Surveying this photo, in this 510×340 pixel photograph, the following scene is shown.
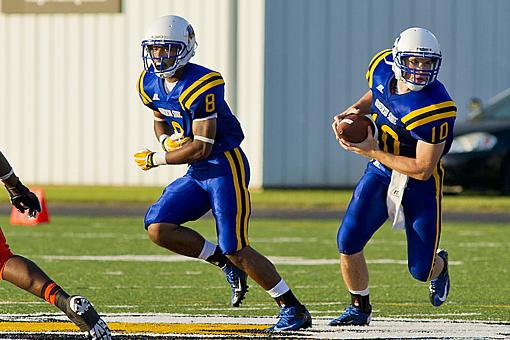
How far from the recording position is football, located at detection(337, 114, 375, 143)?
759cm

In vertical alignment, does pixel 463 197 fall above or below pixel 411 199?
below

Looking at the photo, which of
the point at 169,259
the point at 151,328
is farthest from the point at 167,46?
the point at 169,259

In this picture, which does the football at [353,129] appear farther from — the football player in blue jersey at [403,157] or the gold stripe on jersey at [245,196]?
the gold stripe on jersey at [245,196]

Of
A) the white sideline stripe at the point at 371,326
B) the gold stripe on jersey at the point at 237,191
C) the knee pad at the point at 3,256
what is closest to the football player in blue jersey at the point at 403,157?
the white sideline stripe at the point at 371,326

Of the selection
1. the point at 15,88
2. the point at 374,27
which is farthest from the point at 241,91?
the point at 15,88

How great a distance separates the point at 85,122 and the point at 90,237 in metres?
8.21

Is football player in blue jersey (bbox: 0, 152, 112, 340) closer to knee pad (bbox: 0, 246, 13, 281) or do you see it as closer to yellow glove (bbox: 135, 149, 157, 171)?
knee pad (bbox: 0, 246, 13, 281)

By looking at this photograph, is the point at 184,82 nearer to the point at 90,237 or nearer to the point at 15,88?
the point at 90,237

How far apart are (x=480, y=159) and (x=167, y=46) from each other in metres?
10.2

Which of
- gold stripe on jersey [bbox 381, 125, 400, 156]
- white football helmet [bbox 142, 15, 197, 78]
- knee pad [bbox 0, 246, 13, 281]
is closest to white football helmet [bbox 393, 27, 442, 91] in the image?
gold stripe on jersey [bbox 381, 125, 400, 156]

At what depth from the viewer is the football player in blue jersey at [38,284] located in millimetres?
6445

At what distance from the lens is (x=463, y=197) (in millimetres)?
18469

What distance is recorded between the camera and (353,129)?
760cm

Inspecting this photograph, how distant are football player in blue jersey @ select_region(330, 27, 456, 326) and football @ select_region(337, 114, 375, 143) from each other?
0.03 meters
